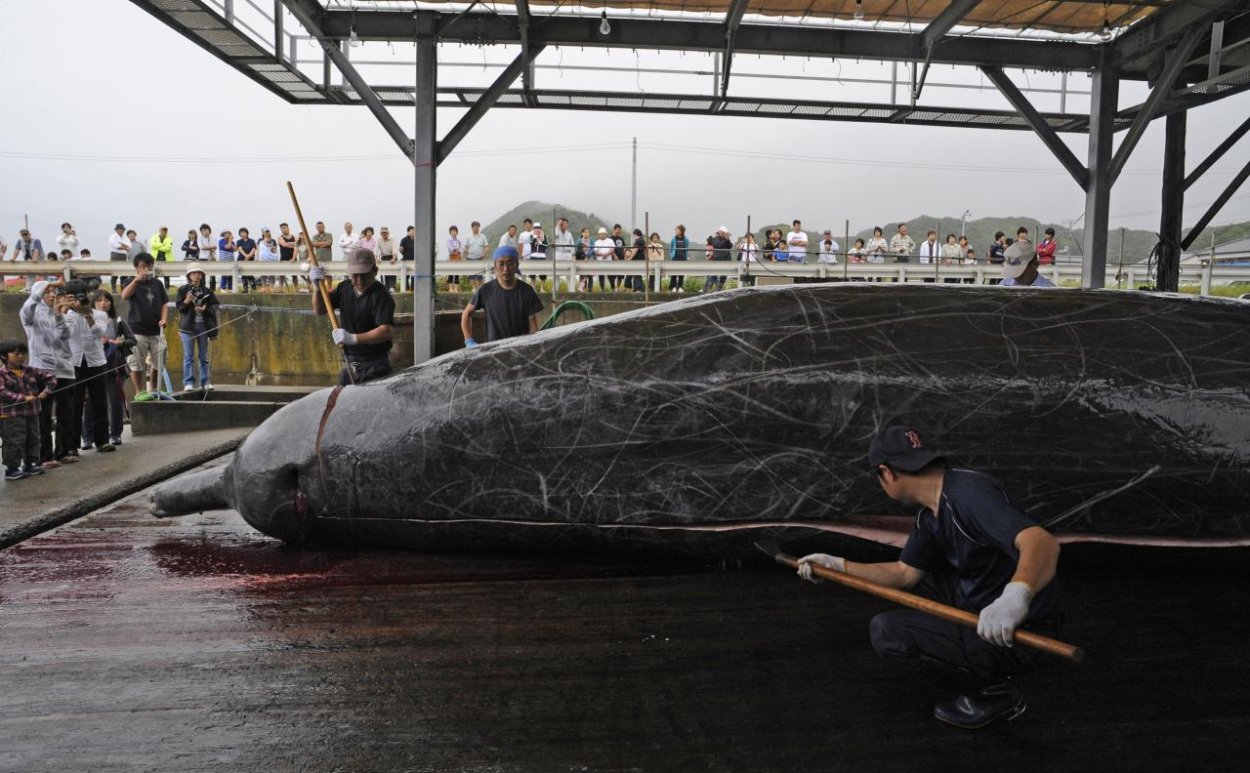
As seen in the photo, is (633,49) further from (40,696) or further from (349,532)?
(40,696)

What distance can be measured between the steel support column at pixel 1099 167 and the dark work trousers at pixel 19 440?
500 inches

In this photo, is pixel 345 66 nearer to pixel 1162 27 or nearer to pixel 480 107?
pixel 480 107

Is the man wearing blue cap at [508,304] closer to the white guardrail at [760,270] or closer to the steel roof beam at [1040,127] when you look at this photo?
the steel roof beam at [1040,127]

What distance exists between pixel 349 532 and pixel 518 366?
4.30 feet

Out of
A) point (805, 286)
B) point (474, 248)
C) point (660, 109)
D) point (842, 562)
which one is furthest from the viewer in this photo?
point (474, 248)

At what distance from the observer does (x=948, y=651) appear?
267 cm

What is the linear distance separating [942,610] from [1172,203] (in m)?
12.8

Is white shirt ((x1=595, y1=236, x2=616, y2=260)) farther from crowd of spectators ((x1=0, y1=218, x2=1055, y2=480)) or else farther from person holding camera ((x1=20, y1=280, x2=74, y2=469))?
person holding camera ((x1=20, y1=280, x2=74, y2=469))

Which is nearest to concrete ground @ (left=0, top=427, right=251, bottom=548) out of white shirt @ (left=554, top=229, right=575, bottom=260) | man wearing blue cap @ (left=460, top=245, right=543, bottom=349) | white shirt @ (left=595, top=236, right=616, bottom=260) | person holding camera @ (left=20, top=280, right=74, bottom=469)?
person holding camera @ (left=20, top=280, right=74, bottom=469)

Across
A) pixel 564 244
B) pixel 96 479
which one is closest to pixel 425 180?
pixel 96 479

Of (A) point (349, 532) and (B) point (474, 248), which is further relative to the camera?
(B) point (474, 248)

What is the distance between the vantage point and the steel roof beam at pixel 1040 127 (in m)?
11.7

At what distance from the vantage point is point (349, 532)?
14.5 feet

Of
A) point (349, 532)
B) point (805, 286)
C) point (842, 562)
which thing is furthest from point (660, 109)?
point (842, 562)
